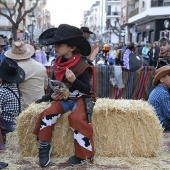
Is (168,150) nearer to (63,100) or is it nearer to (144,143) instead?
(144,143)

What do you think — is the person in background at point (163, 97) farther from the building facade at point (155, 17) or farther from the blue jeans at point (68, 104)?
the building facade at point (155, 17)

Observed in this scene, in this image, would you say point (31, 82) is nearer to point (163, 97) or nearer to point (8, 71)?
point (8, 71)

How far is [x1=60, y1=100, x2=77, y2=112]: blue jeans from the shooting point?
3.34 meters

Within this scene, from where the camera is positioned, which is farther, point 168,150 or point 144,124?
point 168,150

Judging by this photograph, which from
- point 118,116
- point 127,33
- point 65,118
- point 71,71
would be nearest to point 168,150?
point 118,116

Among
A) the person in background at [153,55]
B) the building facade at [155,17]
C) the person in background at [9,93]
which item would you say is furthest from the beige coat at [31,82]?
the building facade at [155,17]

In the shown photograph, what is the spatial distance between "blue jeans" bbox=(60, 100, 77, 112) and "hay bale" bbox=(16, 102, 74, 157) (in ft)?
0.57

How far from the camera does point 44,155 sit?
3.23m

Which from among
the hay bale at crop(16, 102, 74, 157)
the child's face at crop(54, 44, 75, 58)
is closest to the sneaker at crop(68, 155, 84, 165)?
the hay bale at crop(16, 102, 74, 157)

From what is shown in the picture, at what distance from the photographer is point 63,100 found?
335 cm

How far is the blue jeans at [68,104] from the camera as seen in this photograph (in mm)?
3336

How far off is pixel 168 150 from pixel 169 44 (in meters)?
3.71

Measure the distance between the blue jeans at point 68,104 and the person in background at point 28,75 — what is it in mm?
1603

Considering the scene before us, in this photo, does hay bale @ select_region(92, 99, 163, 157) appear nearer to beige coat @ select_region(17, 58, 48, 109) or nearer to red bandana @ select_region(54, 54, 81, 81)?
red bandana @ select_region(54, 54, 81, 81)
